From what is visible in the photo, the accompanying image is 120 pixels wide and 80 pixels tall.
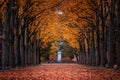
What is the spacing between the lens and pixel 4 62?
29.6 m

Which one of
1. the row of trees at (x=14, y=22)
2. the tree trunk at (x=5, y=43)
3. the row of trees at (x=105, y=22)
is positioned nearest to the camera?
the tree trunk at (x=5, y=43)

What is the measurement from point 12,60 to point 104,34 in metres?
12.1

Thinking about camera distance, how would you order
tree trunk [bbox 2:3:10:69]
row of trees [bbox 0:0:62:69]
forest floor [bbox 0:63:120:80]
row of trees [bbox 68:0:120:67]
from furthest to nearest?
row of trees [bbox 68:0:120:67], row of trees [bbox 0:0:62:69], tree trunk [bbox 2:3:10:69], forest floor [bbox 0:63:120:80]

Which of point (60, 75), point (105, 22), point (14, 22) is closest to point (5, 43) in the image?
point (14, 22)

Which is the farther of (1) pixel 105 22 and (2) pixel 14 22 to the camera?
(1) pixel 105 22

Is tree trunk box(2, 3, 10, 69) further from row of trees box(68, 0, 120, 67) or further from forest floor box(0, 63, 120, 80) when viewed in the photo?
row of trees box(68, 0, 120, 67)

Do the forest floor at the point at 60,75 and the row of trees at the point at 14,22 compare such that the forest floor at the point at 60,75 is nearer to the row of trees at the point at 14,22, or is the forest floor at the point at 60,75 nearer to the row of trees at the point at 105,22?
the row of trees at the point at 14,22

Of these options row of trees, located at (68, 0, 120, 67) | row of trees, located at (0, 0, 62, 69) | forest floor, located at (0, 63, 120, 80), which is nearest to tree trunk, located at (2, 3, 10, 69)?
row of trees, located at (0, 0, 62, 69)

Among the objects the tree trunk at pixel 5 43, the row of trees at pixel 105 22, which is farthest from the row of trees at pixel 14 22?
the row of trees at pixel 105 22

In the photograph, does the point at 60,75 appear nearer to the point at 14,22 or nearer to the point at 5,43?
the point at 5,43

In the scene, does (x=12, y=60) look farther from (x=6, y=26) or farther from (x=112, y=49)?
(x=112, y=49)

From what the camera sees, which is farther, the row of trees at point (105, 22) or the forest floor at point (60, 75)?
the row of trees at point (105, 22)

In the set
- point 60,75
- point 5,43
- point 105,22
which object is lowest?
point 60,75

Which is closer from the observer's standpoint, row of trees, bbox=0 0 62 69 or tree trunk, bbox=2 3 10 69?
tree trunk, bbox=2 3 10 69
